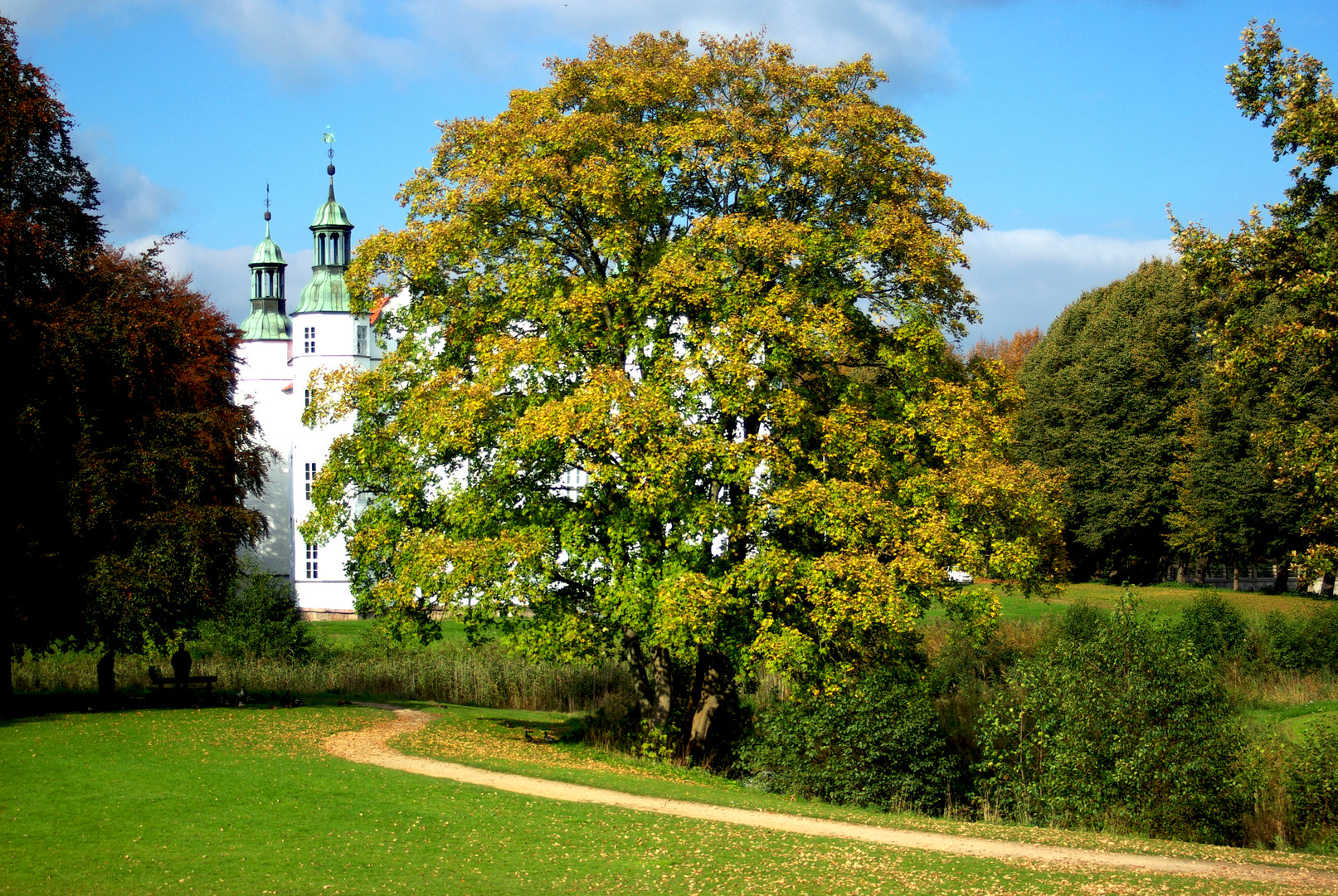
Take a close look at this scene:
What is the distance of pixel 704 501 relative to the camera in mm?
18625

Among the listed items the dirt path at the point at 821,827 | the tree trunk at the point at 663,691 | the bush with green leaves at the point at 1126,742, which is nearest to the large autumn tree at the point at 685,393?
the tree trunk at the point at 663,691

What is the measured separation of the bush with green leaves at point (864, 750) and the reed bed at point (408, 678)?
8566 millimetres

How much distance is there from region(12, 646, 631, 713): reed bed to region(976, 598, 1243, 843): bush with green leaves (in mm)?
11097

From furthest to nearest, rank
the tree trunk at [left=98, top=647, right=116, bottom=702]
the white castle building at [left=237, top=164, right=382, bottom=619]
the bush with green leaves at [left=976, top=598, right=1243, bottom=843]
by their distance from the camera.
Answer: the white castle building at [left=237, top=164, right=382, bottom=619]
the tree trunk at [left=98, top=647, right=116, bottom=702]
the bush with green leaves at [left=976, top=598, right=1243, bottom=843]

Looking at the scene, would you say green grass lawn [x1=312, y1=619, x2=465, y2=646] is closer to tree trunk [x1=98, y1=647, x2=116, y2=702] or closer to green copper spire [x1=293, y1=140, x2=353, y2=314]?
tree trunk [x1=98, y1=647, x2=116, y2=702]

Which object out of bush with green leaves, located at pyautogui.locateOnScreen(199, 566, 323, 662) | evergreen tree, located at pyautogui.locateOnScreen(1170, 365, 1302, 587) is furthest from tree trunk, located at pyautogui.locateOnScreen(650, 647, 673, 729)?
evergreen tree, located at pyautogui.locateOnScreen(1170, 365, 1302, 587)

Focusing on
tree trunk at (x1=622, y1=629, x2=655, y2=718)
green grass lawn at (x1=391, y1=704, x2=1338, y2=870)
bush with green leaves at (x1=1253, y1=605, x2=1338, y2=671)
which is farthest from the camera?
bush with green leaves at (x1=1253, y1=605, x2=1338, y2=671)

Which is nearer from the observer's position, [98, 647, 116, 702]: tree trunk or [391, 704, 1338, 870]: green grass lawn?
[391, 704, 1338, 870]: green grass lawn

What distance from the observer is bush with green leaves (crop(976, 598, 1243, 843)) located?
644 inches

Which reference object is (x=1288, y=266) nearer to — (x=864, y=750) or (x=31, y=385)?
(x=864, y=750)

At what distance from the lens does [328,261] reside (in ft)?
173

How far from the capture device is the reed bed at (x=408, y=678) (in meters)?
27.0

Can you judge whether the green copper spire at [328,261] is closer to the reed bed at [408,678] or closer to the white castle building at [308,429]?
the white castle building at [308,429]

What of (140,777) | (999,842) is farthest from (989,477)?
(140,777)
